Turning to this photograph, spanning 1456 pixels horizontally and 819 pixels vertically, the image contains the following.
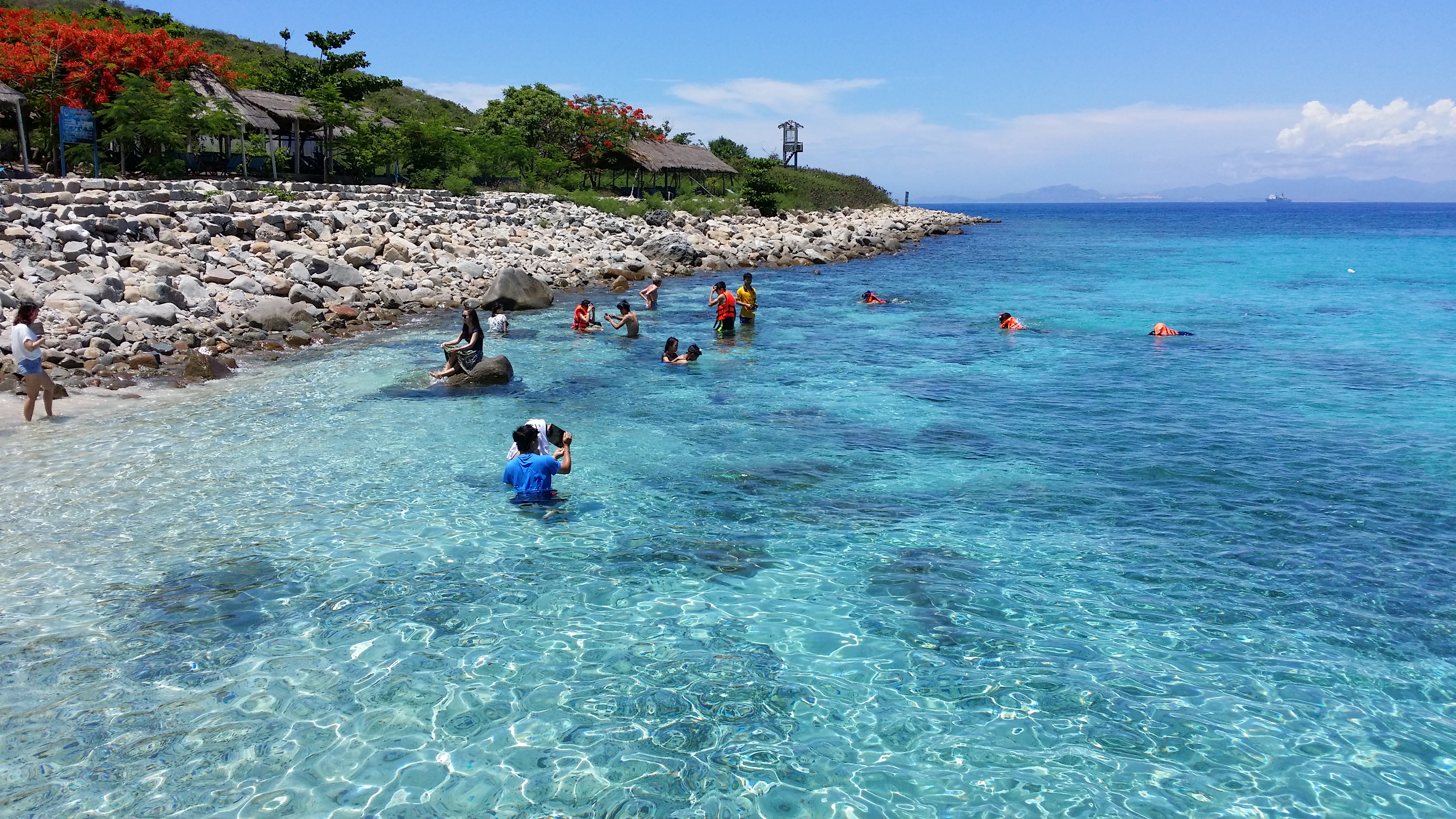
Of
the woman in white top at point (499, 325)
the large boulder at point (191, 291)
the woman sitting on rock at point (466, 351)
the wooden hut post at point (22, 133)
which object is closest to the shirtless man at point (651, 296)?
the woman in white top at point (499, 325)

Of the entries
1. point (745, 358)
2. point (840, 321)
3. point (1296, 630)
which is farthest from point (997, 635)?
point (840, 321)

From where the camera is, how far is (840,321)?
26.3m

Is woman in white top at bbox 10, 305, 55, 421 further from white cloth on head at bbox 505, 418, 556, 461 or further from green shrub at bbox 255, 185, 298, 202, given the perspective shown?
green shrub at bbox 255, 185, 298, 202

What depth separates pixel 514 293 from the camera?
2616 cm

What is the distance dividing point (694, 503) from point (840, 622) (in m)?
3.40

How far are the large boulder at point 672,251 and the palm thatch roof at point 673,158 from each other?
59.4ft

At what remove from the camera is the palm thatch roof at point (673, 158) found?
5522 cm

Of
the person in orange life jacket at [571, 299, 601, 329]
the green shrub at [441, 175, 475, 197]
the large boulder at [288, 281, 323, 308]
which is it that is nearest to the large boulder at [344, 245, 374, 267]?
the large boulder at [288, 281, 323, 308]

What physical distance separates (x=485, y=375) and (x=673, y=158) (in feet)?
143

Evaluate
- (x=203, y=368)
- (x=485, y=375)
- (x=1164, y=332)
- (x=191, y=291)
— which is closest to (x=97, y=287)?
(x=191, y=291)

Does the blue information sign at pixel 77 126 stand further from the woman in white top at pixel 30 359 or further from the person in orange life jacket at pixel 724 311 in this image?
the person in orange life jacket at pixel 724 311

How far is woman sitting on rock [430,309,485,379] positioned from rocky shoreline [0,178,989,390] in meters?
4.36

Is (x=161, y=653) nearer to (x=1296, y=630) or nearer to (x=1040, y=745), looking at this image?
(x=1040, y=745)

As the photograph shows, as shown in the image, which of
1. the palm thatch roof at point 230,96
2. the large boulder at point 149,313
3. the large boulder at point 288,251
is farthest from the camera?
the palm thatch roof at point 230,96
